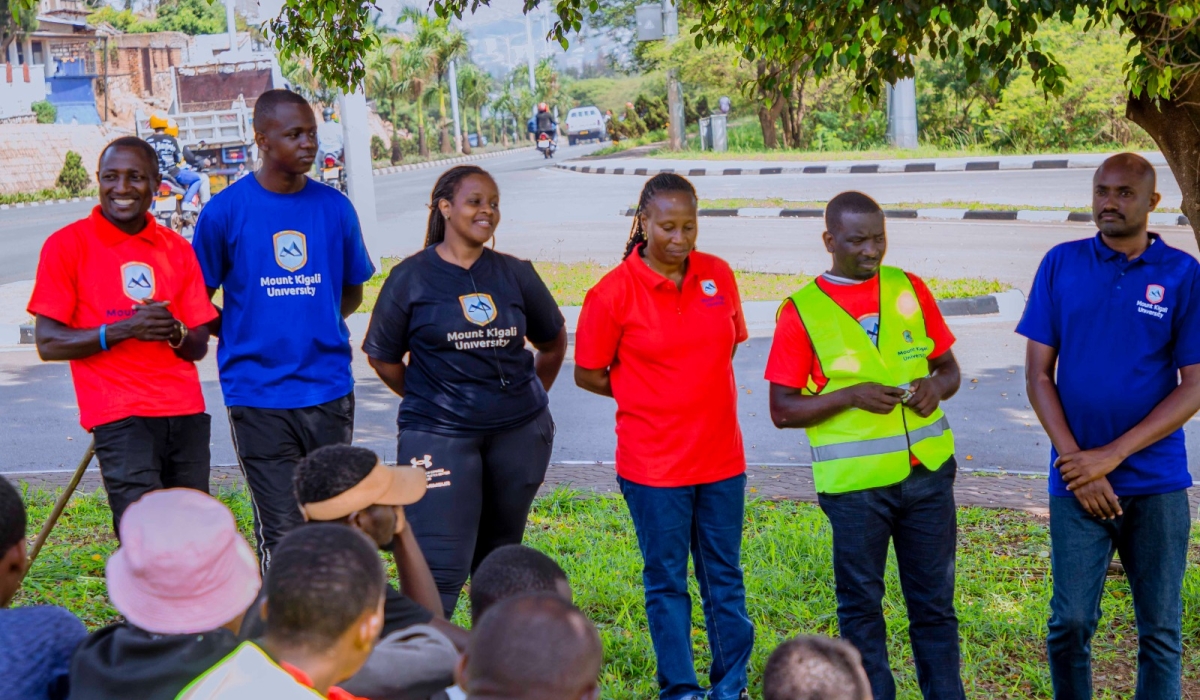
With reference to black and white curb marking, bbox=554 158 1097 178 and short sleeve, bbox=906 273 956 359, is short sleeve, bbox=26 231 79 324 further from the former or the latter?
black and white curb marking, bbox=554 158 1097 178

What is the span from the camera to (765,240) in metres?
16.1

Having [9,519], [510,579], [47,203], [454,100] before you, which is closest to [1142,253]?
[510,579]

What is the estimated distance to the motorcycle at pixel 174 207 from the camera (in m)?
18.1

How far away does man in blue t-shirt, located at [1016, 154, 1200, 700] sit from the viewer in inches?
135

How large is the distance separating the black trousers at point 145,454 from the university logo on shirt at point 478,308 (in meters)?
1.08

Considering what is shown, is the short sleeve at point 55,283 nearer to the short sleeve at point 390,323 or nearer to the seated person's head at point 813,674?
the short sleeve at point 390,323

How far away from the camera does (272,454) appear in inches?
170

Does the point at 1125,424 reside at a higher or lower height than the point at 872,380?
lower

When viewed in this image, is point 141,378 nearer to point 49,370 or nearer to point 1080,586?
point 1080,586

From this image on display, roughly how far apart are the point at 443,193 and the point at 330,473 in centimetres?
151

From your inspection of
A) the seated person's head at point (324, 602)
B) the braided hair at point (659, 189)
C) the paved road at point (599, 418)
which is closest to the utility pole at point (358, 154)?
the paved road at point (599, 418)

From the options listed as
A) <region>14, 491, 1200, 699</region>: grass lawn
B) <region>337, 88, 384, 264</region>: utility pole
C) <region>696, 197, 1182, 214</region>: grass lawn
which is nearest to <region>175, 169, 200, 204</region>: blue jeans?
<region>337, 88, 384, 264</region>: utility pole

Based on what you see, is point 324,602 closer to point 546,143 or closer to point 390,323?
point 390,323

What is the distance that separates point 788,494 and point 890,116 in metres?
23.0
